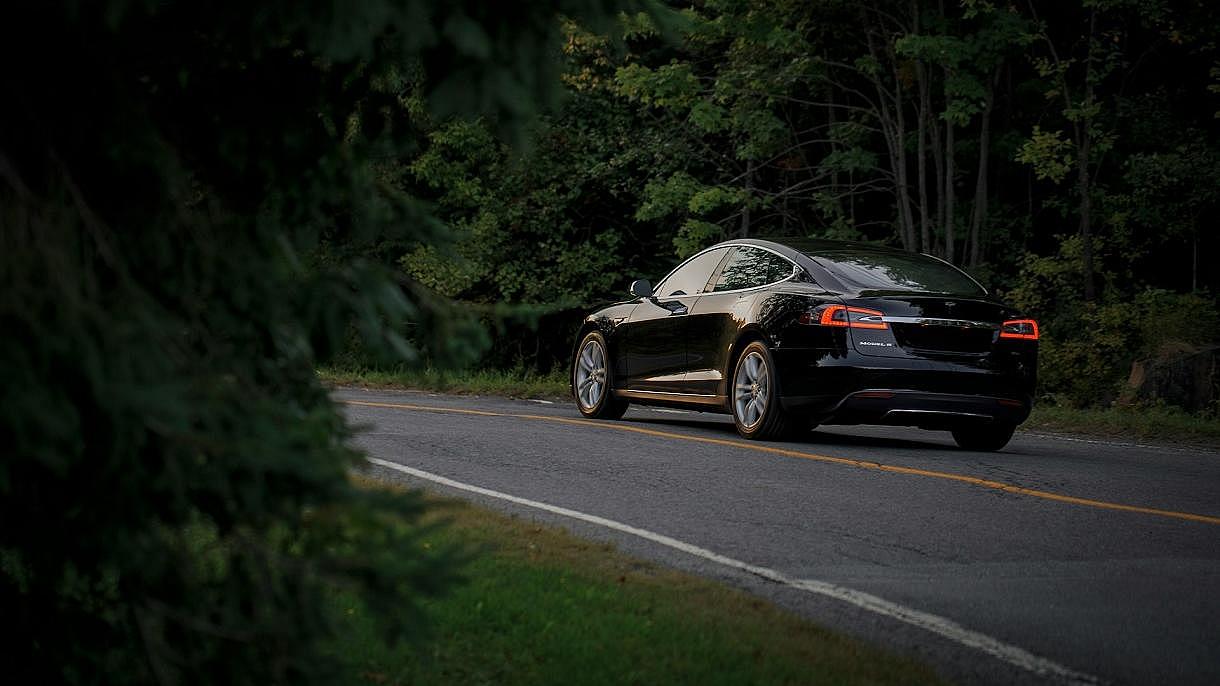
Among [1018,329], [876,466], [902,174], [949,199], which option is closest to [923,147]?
[902,174]

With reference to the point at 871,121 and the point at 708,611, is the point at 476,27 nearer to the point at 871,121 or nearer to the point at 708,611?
the point at 708,611

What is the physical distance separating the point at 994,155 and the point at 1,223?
2298cm

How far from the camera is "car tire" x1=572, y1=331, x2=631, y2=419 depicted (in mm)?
14250

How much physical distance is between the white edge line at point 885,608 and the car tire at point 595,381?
6.07 meters

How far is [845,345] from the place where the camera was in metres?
11.3

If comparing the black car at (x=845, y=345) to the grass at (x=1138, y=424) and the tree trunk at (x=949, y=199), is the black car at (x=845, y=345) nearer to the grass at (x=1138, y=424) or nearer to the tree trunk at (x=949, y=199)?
the grass at (x=1138, y=424)

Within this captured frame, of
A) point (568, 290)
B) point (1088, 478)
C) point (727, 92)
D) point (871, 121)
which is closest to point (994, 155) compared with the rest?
point (871, 121)

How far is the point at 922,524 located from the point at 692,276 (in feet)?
19.8

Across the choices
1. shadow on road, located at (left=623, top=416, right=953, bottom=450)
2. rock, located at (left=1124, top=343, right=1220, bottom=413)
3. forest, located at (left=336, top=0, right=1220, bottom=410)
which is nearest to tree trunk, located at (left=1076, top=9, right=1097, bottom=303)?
forest, located at (left=336, top=0, right=1220, bottom=410)

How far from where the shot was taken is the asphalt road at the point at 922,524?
5.35 meters

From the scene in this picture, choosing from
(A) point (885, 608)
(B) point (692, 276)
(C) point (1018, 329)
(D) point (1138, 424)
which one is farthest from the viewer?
(D) point (1138, 424)

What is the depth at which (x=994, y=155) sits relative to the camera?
24219mm

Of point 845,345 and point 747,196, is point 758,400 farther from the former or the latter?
point 747,196

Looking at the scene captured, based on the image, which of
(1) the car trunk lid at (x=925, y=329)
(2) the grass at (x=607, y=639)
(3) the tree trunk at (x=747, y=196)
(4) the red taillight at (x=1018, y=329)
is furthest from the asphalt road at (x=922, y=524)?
(3) the tree trunk at (x=747, y=196)
